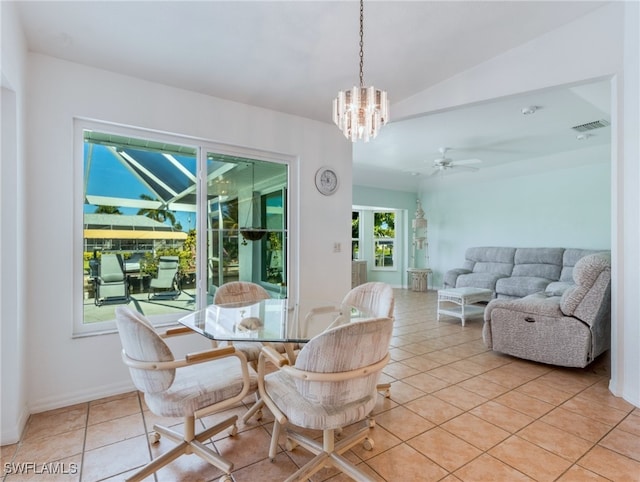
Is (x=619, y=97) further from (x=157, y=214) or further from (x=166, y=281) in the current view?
(x=166, y=281)

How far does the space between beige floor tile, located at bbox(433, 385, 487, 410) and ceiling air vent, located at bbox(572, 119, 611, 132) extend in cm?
401

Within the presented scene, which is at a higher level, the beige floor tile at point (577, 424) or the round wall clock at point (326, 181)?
the round wall clock at point (326, 181)

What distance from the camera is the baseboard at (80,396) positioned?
2.32 meters

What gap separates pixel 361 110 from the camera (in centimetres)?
195

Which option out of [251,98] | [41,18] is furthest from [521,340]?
[41,18]

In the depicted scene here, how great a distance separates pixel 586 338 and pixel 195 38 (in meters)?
A: 3.97

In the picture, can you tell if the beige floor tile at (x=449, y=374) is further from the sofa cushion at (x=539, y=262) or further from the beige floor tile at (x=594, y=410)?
the sofa cushion at (x=539, y=262)

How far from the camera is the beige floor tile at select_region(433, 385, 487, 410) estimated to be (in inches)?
95.7

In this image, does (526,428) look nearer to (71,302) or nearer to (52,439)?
(52,439)

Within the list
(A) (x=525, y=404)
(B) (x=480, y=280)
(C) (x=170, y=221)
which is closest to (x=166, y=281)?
(C) (x=170, y=221)

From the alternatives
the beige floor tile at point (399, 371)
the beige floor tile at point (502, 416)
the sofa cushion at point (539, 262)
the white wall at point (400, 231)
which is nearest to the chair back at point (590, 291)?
the beige floor tile at point (502, 416)

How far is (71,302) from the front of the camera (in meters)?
2.45

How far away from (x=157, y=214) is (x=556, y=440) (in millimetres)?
3361

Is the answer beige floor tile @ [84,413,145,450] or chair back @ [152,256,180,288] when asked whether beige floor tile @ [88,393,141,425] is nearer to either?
beige floor tile @ [84,413,145,450]
